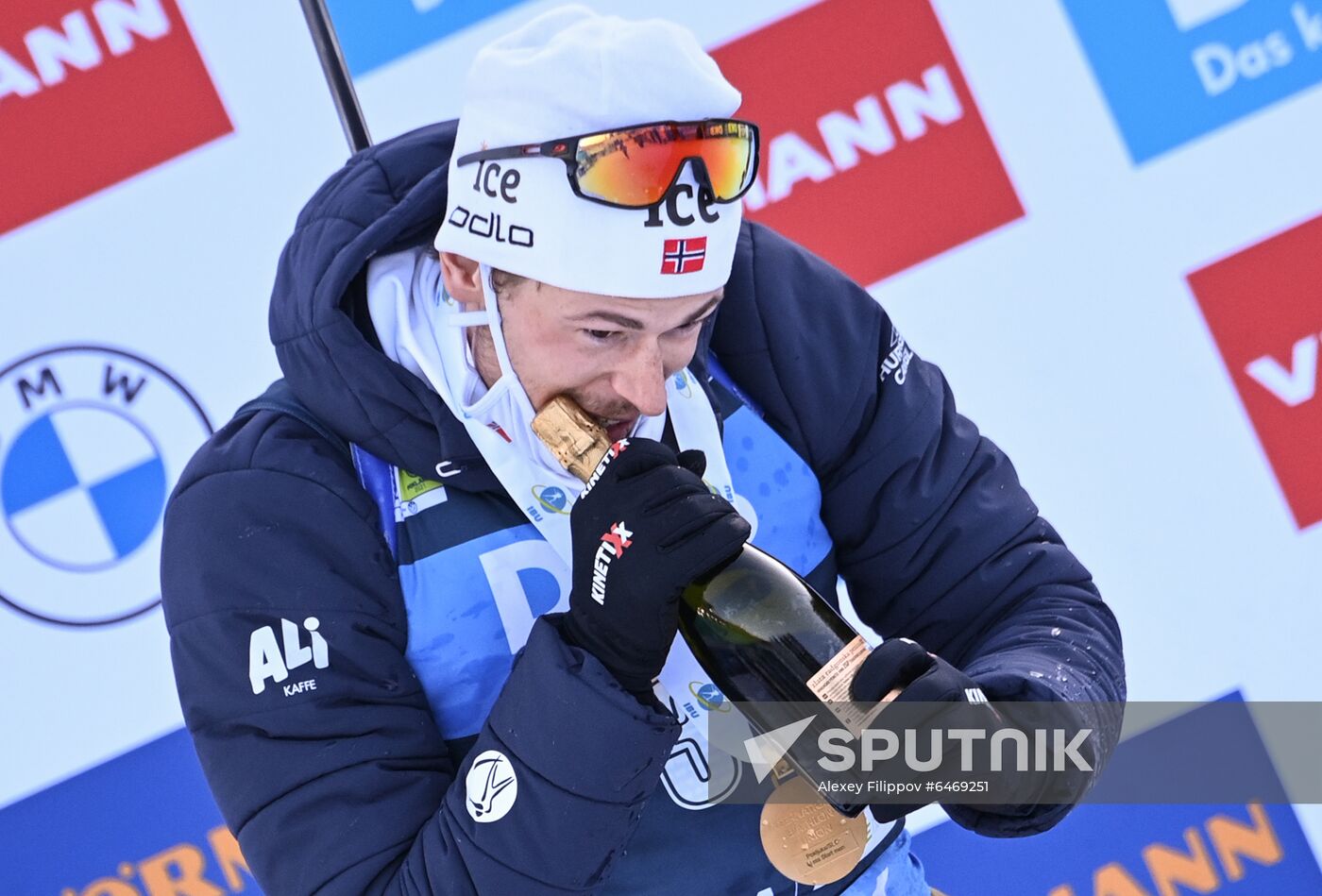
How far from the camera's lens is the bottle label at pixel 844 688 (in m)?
1.04

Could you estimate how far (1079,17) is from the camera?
76.9 inches

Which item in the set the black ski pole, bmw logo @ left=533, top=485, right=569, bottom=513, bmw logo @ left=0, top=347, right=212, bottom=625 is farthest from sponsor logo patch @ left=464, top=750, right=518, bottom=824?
the black ski pole

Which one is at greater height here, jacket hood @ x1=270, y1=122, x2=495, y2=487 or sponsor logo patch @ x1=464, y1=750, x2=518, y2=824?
jacket hood @ x1=270, y1=122, x2=495, y2=487

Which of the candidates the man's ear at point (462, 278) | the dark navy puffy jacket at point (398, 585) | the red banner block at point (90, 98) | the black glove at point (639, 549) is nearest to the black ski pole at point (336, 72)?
the red banner block at point (90, 98)

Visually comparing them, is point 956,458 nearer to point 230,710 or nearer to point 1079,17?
point 230,710

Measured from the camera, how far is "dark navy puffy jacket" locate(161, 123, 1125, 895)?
1069 mm

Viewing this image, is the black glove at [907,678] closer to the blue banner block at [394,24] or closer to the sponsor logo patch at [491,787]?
the sponsor logo patch at [491,787]

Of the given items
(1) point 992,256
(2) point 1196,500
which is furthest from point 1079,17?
(2) point 1196,500

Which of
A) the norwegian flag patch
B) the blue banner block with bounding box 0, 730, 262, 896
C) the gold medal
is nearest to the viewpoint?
the norwegian flag patch

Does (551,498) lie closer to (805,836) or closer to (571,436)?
(571,436)

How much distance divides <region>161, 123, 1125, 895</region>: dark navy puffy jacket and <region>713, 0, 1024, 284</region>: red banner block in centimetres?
58

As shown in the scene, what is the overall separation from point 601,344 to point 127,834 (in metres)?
1.14

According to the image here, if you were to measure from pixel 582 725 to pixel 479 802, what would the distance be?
0.10 metres

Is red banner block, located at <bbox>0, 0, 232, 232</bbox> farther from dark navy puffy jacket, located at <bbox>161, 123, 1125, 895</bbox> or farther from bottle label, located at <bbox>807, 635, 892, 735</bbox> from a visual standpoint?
bottle label, located at <bbox>807, 635, 892, 735</bbox>
